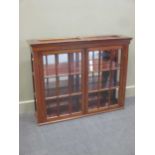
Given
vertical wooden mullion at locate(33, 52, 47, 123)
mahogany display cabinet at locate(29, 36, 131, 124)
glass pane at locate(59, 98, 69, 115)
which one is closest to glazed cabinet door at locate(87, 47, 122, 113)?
mahogany display cabinet at locate(29, 36, 131, 124)

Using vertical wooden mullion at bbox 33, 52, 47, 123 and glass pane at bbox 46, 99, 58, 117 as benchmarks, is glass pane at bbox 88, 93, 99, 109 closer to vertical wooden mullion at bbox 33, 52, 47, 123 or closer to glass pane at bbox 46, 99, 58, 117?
glass pane at bbox 46, 99, 58, 117

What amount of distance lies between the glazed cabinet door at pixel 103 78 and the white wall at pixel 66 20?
362 mm

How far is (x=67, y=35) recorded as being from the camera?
2754 mm

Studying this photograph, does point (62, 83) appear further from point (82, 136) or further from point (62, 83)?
point (82, 136)

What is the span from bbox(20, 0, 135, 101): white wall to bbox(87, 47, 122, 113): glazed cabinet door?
362mm

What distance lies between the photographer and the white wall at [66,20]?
255cm

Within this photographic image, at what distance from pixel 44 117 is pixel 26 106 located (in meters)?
0.40

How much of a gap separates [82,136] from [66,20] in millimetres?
1440

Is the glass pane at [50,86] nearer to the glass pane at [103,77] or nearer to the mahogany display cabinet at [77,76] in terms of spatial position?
the mahogany display cabinet at [77,76]

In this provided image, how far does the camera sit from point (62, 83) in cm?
262

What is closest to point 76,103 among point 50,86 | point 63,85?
point 63,85

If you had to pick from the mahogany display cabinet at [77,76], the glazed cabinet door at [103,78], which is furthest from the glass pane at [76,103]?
the glazed cabinet door at [103,78]
